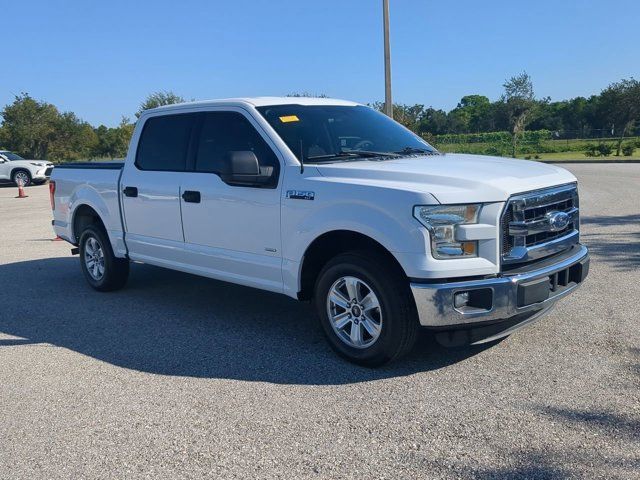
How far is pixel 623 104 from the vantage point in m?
57.1

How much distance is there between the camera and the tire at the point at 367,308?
437 cm

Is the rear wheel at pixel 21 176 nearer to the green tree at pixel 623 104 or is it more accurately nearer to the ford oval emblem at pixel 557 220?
the ford oval emblem at pixel 557 220

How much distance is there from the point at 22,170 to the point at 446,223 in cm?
2797

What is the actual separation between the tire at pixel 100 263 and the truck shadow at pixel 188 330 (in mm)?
149

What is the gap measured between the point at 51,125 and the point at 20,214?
3656 centimetres

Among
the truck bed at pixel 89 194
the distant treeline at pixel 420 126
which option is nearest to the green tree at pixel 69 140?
the distant treeline at pixel 420 126

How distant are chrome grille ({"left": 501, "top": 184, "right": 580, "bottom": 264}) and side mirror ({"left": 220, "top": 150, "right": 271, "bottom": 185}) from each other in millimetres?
1950

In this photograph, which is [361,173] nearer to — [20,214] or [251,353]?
[251,353]

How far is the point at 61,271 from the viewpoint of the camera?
8.87 meters

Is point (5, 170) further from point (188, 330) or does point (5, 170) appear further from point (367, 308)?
point (367, 308)

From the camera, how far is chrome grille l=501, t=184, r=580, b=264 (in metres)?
4.26

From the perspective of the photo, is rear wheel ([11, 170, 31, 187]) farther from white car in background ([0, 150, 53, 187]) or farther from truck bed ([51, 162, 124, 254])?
truck bed ([51, 162, 124, 254])

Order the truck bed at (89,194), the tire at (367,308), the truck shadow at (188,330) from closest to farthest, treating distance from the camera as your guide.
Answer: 1. the tire at (367,308)
2. the truck shadow at (188,330)
3. the truck bed at (89,194)

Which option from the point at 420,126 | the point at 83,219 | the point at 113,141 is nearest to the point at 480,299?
the point at 83,219
